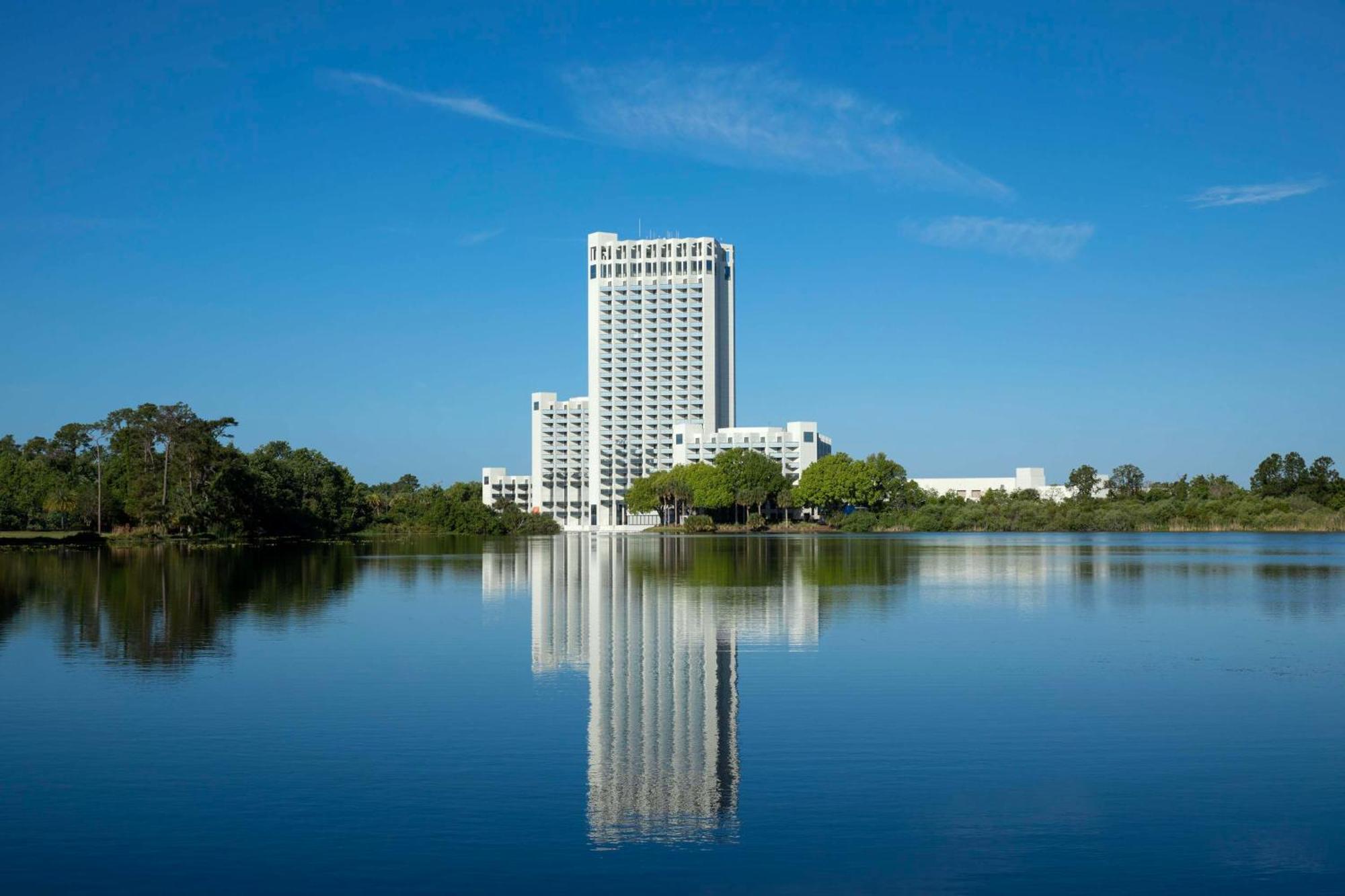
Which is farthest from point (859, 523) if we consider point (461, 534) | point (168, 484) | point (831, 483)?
point (168, 484)

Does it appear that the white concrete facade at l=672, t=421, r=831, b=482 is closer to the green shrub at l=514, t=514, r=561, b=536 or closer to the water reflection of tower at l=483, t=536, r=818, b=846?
the green shrub at l=514, t=514, r=561, b=536

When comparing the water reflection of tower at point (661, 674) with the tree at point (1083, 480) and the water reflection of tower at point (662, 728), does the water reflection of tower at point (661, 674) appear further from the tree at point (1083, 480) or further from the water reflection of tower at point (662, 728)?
the tree at point (1083, 480)

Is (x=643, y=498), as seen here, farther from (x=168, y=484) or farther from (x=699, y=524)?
(x=168, y=484)

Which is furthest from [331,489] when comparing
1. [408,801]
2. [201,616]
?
[408,801]

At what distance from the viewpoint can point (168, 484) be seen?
294ft

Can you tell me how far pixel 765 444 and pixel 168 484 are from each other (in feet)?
383

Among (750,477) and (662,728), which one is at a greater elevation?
(750,477)

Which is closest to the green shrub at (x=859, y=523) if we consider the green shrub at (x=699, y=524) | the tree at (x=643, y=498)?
the green shrub at (x=699, y=524)

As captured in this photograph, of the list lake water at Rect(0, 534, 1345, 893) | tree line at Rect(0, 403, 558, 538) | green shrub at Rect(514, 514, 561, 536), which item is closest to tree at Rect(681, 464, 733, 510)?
green shrub at Rect(514, 514, 561, 536)

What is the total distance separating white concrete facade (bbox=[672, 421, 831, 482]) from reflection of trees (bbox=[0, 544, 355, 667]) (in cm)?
13008

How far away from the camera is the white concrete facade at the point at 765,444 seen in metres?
192

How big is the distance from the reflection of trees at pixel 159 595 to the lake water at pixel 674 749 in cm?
35

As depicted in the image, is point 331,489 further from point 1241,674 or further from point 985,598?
point 1241,674

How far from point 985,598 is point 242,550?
54.5 meters
